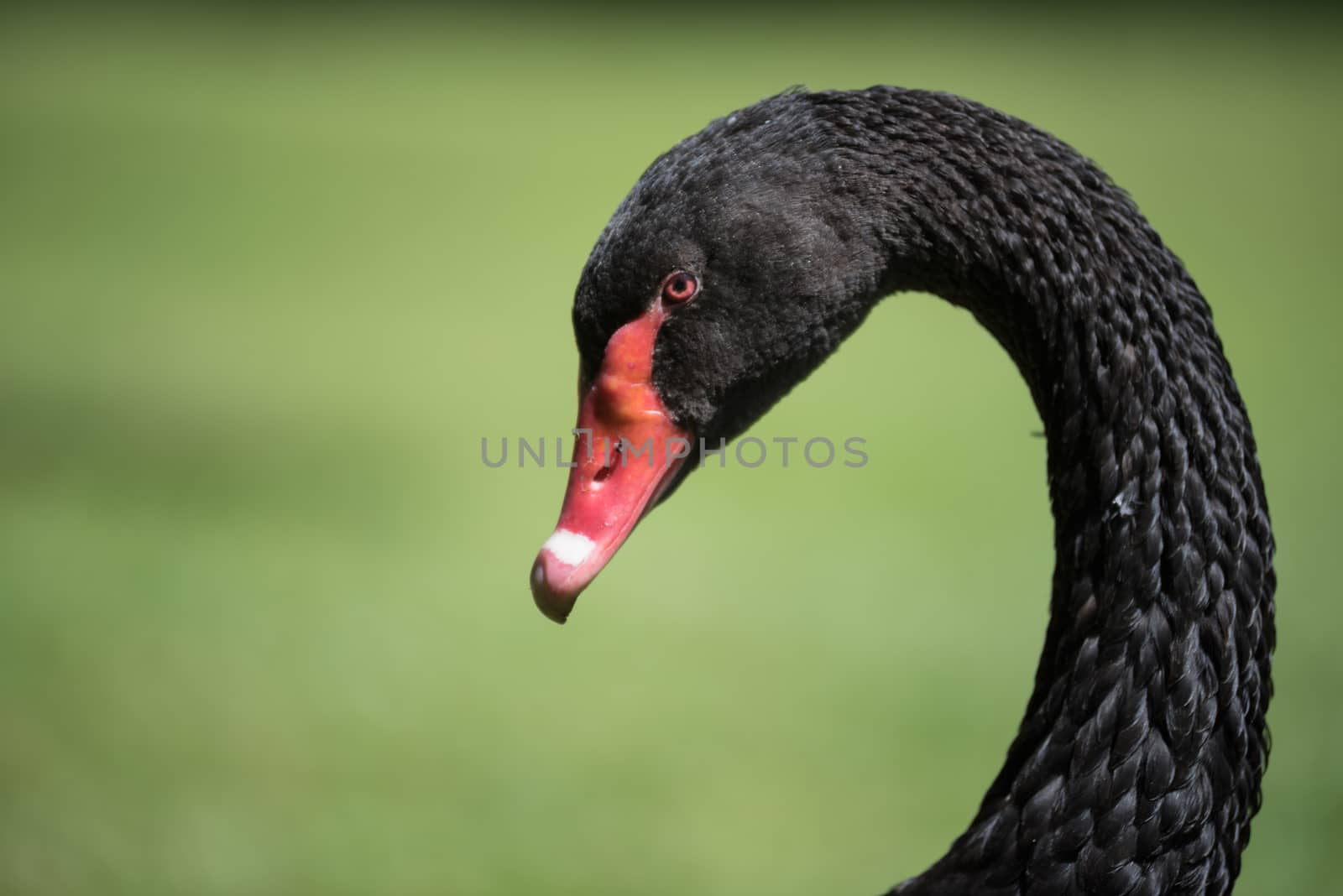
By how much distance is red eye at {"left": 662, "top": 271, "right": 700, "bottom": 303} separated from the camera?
1.18 m

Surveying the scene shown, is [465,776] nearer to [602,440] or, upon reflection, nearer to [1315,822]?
[602,440]

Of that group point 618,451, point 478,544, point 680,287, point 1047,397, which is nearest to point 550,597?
point 618,451

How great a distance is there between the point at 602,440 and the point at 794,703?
155 centimetres

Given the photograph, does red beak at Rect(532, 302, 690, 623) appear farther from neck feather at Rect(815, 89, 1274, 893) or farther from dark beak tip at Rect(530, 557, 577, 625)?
neck feather at Rect(815, 89, 1274, 893)

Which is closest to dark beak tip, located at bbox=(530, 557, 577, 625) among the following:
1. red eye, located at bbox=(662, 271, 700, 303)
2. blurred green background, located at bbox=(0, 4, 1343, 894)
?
red eye, located at bbox=(662, 271, 700, 303)

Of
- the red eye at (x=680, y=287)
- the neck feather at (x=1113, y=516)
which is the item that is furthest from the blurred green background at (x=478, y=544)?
the red eye at (x=680, y=287)

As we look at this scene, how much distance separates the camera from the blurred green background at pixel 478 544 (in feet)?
Answer: 7.11

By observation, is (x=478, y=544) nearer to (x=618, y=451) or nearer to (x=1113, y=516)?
(x=618, y=451)

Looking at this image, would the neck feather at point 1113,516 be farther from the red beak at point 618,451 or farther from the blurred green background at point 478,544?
the blurred green background at point 478,544

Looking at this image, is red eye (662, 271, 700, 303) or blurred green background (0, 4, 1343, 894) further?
blurred green background (0, 4, 1343, 894)

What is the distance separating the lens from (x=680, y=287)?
119 cm

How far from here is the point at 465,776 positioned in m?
2.34

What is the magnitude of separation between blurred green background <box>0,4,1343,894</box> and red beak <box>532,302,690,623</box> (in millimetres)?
1028

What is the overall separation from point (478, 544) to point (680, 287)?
2.24m
